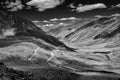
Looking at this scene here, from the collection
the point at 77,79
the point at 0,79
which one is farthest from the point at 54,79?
the point at 0,79

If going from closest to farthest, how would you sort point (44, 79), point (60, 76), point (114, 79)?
point (44, 79) → point (60, 76) → point (114, 79)

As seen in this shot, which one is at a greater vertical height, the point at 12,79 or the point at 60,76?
the point at 12,79

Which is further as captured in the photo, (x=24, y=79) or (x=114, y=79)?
(x=114, y=79)

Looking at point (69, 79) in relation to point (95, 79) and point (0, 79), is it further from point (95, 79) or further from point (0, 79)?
point (0, 79)

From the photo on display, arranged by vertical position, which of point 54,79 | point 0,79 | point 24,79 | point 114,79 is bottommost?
point 114,79

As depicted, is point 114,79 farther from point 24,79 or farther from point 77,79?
point 24,79

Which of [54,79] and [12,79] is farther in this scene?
[54,79]

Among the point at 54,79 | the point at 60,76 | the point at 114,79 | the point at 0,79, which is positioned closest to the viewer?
the point at 0,79

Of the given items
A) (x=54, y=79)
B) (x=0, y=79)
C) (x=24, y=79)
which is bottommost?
(x=54, y=79)

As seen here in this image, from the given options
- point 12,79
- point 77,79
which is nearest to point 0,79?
point 12,79
